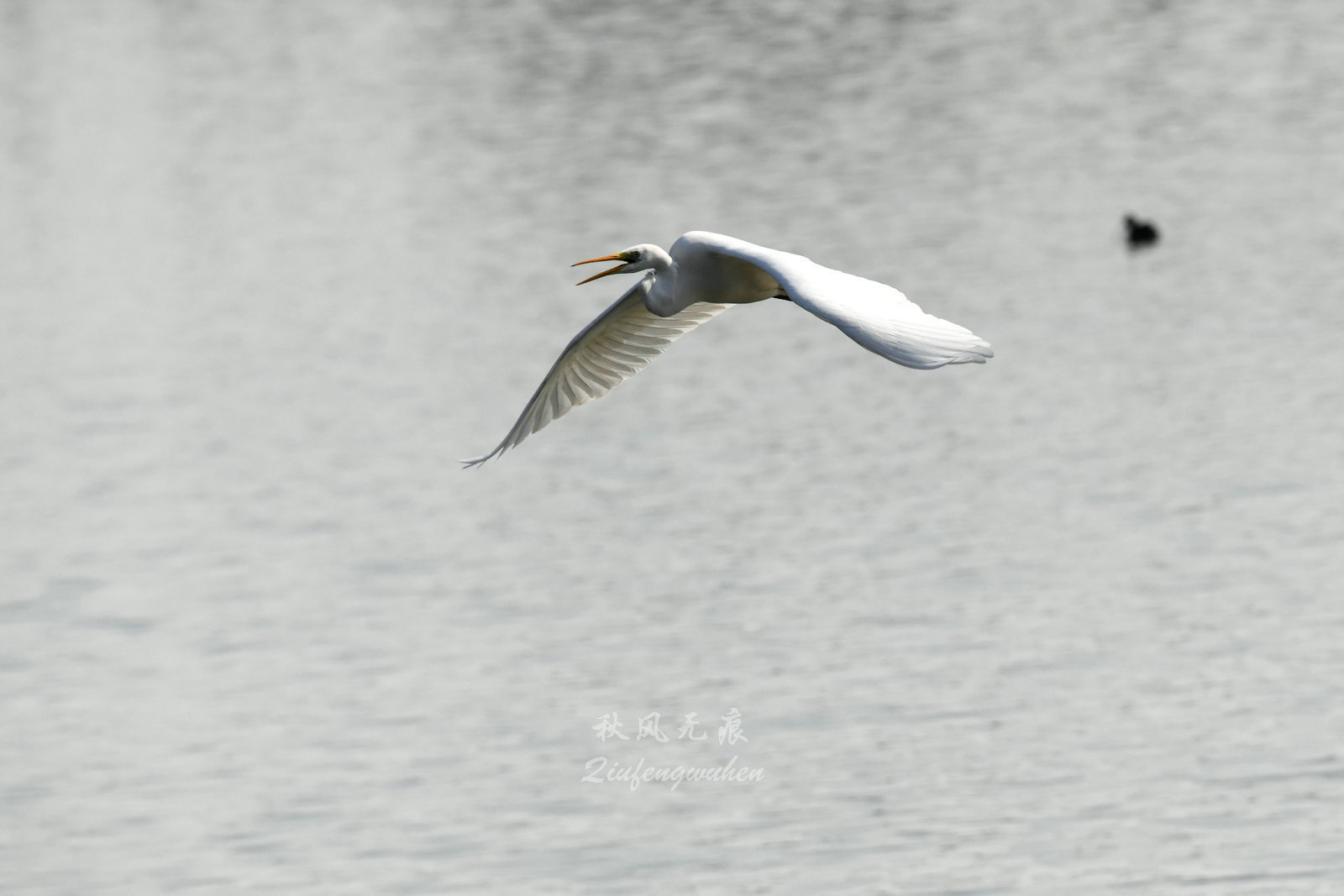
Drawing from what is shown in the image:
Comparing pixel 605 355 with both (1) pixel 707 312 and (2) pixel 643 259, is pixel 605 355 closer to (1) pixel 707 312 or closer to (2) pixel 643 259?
(1) pixel 707 312

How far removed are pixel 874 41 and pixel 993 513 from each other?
2793 centimetres

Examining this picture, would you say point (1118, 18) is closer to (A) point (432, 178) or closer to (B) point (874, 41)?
(B) point (874, 41)

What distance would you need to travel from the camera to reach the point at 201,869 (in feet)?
56.6

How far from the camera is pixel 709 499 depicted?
79.9 feet

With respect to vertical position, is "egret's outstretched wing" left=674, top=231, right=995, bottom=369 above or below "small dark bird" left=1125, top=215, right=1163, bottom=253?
above

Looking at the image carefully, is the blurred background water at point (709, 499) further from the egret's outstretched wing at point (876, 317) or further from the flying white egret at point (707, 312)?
the egret's outstretched wing at point (876, 317)

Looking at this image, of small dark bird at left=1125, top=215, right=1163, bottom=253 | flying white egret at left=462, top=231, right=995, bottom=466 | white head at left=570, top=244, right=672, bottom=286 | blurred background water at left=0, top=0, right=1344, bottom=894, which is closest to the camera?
flying white egret at left=462, top=231, right=995, bottom=466

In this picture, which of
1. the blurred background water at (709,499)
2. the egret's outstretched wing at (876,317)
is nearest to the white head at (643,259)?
the egret's outstretched wing at (876,317)

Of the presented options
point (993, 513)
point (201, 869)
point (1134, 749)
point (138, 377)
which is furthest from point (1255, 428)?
point (138, 377)

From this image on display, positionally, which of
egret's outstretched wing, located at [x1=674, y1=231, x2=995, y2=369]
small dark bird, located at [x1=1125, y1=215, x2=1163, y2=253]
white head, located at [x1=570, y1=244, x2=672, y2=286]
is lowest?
small dark bird, located at [x1=1125, y1=215, x2=1163, y2=253]

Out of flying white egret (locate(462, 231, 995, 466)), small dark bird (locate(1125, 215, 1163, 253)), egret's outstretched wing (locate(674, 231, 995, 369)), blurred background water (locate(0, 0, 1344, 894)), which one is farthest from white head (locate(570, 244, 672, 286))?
small dark bird (locate(1125, 215, 1163, 253))

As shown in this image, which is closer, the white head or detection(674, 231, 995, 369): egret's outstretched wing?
detection(674, 231, 995, 369): egret's outstretched wing

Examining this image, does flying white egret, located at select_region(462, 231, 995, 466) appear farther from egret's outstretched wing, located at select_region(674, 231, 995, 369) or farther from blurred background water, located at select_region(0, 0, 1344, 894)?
blurred background water, located at select_region(0, 0, 1344, 894)

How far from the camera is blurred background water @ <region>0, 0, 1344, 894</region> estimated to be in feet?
57.0
